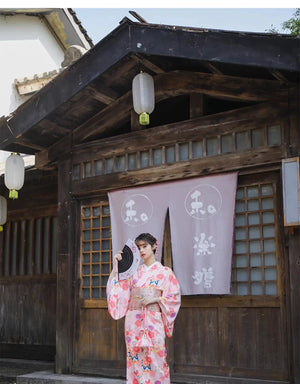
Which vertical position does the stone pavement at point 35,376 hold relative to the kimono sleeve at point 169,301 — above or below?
below

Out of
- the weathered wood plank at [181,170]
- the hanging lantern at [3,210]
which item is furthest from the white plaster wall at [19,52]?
the weathered wood plank at [181,170]

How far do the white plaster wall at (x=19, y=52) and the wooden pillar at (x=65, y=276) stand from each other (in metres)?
8.27

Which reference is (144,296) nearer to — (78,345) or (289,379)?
(289,379)

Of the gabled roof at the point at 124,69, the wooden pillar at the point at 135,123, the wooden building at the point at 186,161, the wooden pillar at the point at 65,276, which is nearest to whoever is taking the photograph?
the gabled roof at the point at 124,69

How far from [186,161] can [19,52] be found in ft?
37.3

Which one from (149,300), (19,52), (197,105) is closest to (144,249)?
(149,300)

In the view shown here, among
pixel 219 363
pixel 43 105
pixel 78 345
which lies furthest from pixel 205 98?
pixel 78 345

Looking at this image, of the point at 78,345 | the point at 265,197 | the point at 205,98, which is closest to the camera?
the point at 265,197

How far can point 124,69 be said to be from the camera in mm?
7590

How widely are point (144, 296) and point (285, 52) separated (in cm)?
321

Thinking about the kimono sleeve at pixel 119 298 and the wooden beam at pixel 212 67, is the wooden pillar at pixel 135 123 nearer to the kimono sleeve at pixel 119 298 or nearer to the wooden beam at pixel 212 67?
the wooden beam at pixel 212 67

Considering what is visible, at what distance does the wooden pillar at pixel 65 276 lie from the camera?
27.3 feet

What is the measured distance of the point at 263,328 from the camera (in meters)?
6.63

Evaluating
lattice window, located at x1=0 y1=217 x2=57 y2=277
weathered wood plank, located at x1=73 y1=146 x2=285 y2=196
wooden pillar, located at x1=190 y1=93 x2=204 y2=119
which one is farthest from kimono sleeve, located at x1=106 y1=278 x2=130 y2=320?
lattice window, located at x1=0 y1=217 x2=57 y2=277
